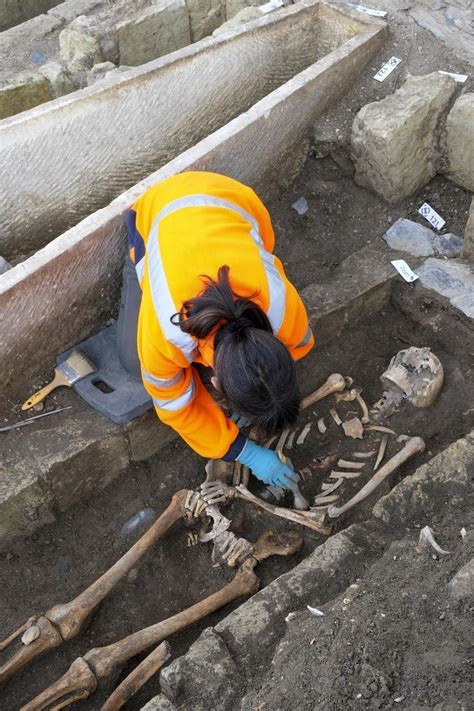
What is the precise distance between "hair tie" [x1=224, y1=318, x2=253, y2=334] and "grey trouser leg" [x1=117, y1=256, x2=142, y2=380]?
1.08 meters

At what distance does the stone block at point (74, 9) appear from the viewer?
623 centimetres

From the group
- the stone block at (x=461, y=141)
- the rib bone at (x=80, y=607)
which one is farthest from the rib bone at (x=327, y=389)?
the stone block at (x=461, y=141)

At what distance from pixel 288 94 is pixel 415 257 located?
1.18 metres

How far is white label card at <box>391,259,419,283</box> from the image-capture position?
4191mm

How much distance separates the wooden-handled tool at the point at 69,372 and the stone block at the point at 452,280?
6.04 feet

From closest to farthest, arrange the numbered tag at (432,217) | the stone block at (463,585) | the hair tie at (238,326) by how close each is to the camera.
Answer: the stone block at (463,585) → the hair tie at (238,326) → the numbered tag at (432,217)

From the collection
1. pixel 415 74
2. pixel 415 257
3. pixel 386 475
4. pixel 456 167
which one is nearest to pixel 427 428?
pixel 386 475

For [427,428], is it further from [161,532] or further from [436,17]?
[436,17]

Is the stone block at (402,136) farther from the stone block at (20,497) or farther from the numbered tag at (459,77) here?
the stone block at (20,497)

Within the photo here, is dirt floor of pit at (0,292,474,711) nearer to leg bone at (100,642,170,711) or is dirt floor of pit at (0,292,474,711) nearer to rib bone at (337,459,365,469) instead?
rib bone at (337,459,365,469)

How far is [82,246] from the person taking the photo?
3.63 meters

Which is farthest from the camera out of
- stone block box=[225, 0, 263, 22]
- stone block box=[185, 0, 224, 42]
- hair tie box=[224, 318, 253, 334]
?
stone block box=[185, 0, 224, 42]

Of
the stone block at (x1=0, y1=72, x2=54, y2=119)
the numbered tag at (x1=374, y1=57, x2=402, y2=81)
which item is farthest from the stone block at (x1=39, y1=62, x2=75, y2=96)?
the numbered tag at (x1=374, y1=57, x2=402, y2=81)

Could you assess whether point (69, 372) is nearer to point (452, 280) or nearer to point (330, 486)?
point (330, 486)
